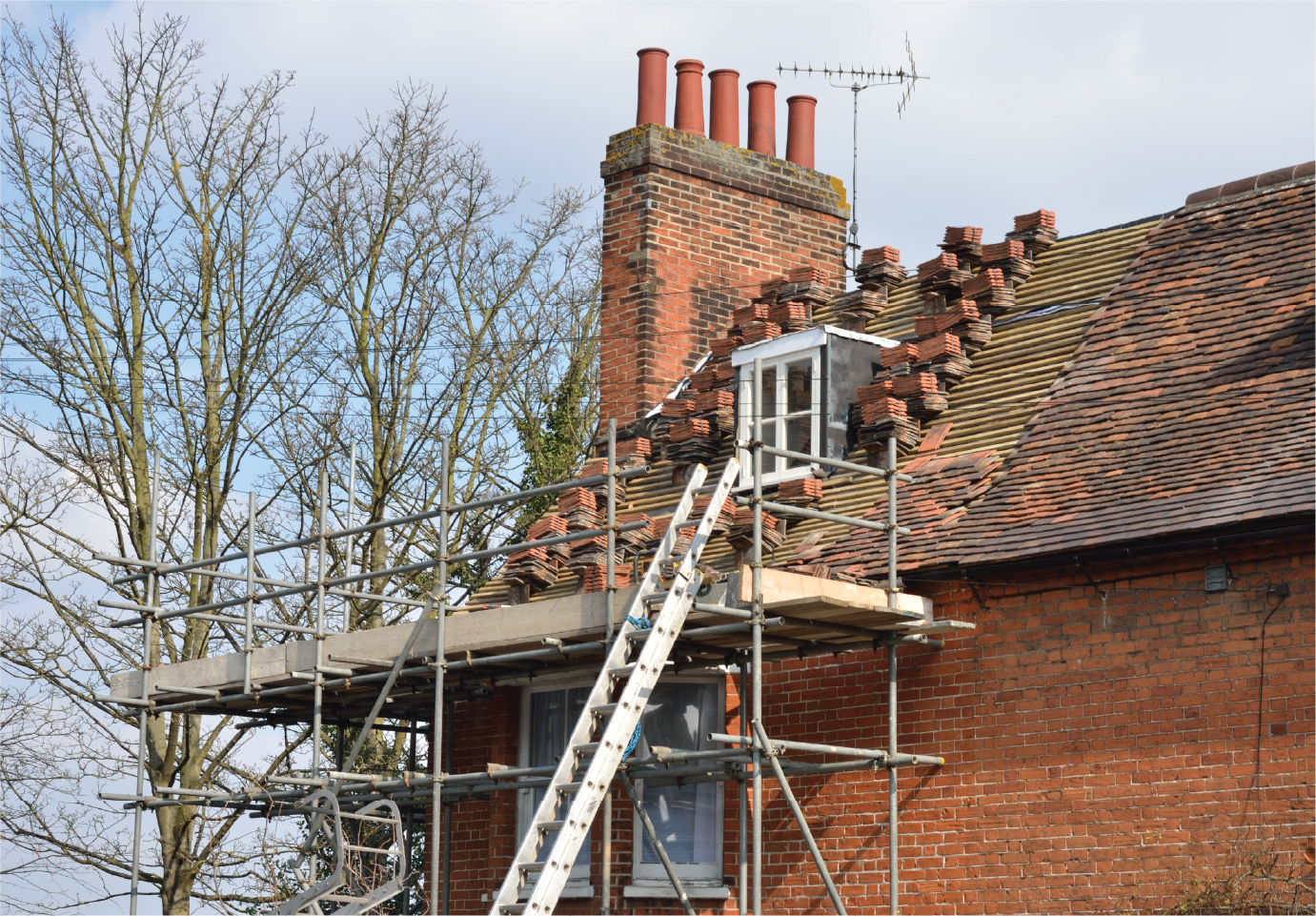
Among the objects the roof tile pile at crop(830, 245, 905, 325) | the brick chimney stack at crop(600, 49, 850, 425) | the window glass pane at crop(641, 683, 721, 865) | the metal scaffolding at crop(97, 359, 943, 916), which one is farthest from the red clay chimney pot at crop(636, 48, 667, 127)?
the window glass pane at crop(641, 683, 721, 865)

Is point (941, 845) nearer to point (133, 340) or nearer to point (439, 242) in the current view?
point (133, 340)

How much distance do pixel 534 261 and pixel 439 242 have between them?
2.72 meters

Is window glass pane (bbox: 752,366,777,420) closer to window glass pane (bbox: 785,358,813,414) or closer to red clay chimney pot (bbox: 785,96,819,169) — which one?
window glass pane (bbox: 785,358,813,414)

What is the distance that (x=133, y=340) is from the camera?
23.6 metres

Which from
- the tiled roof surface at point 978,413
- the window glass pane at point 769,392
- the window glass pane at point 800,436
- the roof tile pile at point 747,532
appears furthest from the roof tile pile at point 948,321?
the roof tile pile at point 747,532

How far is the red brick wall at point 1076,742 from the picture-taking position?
11359 millimetres

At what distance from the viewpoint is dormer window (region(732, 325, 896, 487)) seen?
616 inches

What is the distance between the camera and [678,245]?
19.0 m

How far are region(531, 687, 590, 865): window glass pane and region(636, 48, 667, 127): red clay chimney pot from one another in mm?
6706

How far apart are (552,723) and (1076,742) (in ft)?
18.1

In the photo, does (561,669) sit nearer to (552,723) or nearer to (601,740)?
(552,723)

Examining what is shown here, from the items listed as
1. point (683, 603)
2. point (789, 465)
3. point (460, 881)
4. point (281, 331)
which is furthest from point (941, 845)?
point (281, 331)

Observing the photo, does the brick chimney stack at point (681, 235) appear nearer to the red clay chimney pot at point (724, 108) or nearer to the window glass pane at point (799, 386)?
the red clay chimney pot at point (724, 108)

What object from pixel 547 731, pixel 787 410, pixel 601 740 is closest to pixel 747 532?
pixel 787 410
